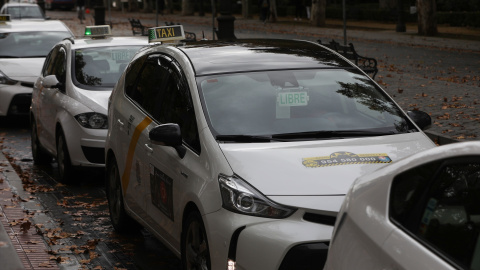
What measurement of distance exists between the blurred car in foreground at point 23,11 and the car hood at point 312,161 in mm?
33192

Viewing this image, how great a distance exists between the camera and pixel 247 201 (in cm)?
550

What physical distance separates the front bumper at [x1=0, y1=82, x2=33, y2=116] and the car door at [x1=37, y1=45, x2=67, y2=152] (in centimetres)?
311

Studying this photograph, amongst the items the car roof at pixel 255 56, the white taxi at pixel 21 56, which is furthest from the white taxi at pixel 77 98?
the car roof at pixel 255 56

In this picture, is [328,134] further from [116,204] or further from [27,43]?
[27,43]

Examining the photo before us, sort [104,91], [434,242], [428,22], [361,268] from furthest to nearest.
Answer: [428,22], [104,91], [361,268], [434,242]

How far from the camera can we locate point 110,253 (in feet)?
25.5

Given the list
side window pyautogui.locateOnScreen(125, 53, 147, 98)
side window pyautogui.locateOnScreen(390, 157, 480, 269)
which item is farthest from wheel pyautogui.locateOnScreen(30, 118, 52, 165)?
side window pyautogui.locateOnScreen(390, 157, 480, 269)

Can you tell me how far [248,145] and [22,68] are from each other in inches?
432

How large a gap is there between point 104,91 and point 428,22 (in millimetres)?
27901

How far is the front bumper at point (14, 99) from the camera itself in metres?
15.8

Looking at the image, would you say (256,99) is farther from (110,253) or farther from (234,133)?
(110,253)

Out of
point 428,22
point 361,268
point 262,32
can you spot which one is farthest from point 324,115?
point 262,32

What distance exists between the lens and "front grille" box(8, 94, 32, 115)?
15.8 meters

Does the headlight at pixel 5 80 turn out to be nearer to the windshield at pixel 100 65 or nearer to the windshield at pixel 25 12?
the windshield at pixel 100 65
